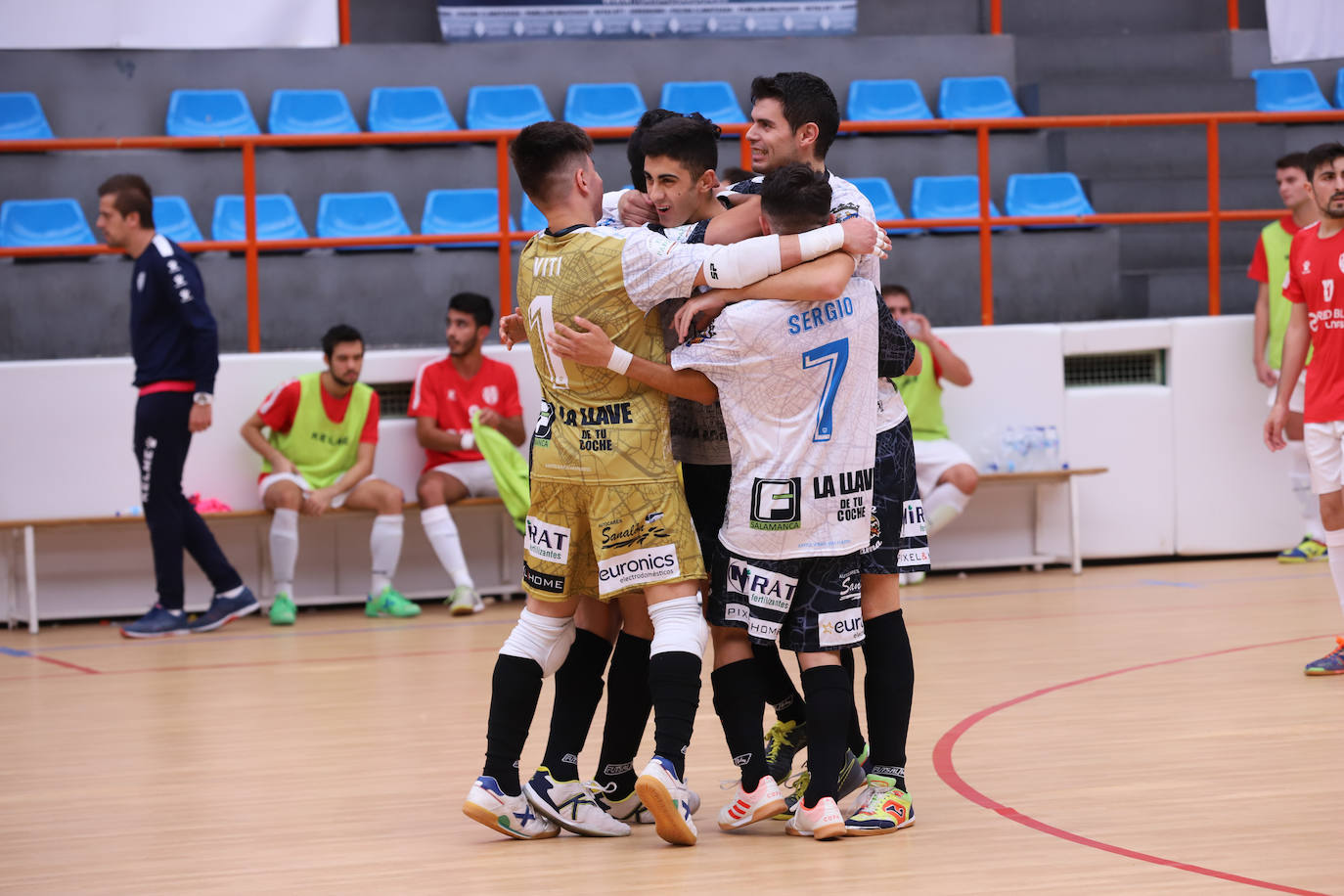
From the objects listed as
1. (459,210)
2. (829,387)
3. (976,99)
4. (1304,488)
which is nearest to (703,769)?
(829,387)

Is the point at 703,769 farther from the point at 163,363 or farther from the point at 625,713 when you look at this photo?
the point at 163,363

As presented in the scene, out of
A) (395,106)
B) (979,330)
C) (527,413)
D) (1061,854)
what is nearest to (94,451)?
(527,413)

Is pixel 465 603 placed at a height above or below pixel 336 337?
below

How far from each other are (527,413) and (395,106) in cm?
369

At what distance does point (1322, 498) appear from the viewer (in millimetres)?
5188

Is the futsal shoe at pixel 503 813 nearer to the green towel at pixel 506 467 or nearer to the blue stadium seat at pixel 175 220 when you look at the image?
the green towel at pixel 506 467

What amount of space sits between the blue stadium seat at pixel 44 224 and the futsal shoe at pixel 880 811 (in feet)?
25.4

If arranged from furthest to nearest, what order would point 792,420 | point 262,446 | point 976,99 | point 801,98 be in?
1. point 976,99
2. point 262,446
3. point 801,98
4. point 792,420

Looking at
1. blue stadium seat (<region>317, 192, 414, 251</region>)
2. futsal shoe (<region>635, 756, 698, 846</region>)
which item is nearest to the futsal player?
blue stadium seat (<region>317, 192, 414, 251</region>)

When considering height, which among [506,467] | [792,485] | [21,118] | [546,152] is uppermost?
[21,118]

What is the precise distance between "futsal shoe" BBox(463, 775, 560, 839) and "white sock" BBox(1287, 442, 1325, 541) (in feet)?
20.4

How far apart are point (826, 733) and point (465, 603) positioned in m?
4.50

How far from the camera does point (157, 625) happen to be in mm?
7262

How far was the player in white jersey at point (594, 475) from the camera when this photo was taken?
339 centimetres
